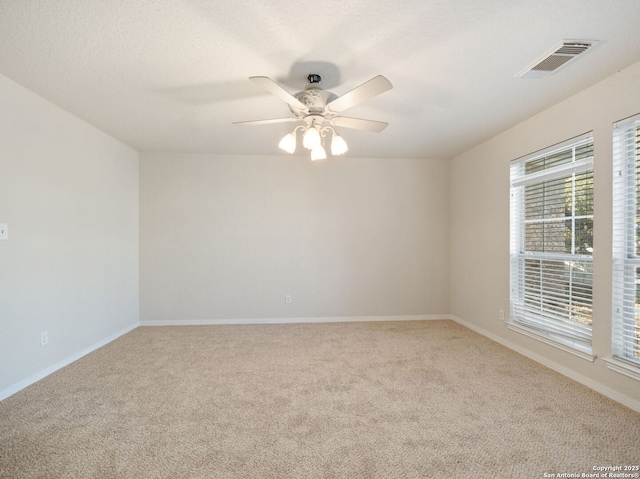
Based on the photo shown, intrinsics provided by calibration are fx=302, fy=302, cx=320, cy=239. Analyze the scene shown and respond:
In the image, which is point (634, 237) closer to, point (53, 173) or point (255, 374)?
point (255, 374)

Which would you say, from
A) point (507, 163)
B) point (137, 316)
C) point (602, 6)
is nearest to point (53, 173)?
point (137, 316)

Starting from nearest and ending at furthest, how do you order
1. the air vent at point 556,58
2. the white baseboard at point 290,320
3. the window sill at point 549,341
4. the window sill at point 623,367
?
the air vent at point 556,58, the window sill at point 623,367, the window sill at point 549,341, the white baseboard at point 290,320

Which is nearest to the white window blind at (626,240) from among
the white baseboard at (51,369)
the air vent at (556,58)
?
the air vent at (556,58)

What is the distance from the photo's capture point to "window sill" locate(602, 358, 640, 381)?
2080 millimetres

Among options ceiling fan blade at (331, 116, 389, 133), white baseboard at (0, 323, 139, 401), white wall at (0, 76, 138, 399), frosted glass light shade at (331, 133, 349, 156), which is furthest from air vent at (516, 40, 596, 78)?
white baseboard at (0, 323, 139, 401)

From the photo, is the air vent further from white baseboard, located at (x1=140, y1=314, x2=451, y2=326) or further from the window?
white baseboard, located at (x1=140, y1=314, x2=451, y2=326)

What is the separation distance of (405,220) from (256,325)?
2.67m

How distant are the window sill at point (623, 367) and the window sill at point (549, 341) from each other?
0.14 metres

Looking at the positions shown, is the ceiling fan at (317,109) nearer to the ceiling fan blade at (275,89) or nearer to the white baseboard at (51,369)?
the ceiling fan blade at (275,89)

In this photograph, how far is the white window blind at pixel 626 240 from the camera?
2.13 m

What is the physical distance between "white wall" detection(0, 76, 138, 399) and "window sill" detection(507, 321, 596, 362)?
453 centimetres

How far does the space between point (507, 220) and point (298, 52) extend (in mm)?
2834

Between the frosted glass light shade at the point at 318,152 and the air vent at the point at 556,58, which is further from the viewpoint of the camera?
the frosted glass light shade at the point at 318,152

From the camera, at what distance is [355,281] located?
4500mm
